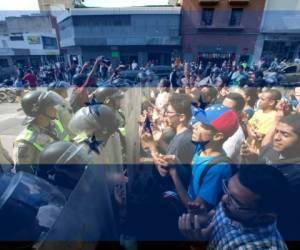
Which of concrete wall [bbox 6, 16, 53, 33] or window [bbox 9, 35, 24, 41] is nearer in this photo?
window [bbox 9, 35, 24, 41]

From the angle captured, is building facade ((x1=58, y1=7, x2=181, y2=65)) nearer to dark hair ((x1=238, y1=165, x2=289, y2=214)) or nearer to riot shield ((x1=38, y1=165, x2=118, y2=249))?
riot shield ((x1=38, y1=165, x2=118, y2=249))

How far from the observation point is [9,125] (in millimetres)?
5785

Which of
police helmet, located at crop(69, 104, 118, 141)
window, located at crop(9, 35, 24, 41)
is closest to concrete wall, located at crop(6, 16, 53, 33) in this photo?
window, located at crop(9, 35, 24, 41)

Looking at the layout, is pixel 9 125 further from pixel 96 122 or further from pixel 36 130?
pixel 96 122

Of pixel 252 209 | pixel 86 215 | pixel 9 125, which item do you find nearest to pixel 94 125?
pixel 86 215

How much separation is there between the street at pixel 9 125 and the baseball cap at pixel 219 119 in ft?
12.1

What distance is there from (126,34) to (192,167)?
40.2 feet

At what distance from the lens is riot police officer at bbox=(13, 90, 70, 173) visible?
71.4 inches

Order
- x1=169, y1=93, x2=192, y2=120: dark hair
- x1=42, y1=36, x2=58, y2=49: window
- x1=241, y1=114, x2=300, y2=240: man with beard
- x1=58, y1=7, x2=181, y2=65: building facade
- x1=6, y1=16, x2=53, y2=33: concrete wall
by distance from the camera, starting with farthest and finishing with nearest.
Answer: x1=6, y1=16, x2=53, y2=33: concrete wall → x1=42, y1=36, x2=58, y2=49: window → x1=58, y1=7, x2=181, y2=65: building facade → x1=169, y1=93, x2=192, y2=120: dark hair → x1=241, y1=114, x2=300, y2=240: man with beard

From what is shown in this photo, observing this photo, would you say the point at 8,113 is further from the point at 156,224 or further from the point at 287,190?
the point at 287,190

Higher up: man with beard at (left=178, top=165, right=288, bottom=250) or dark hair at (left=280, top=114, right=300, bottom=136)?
dark hair at (left=280, top=114, right=300, bottom=136)

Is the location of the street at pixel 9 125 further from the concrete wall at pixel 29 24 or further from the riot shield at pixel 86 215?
the concrete wall at pixel 29 24

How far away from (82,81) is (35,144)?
176 centimetres

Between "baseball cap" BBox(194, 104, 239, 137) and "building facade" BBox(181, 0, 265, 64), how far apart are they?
7202mm
